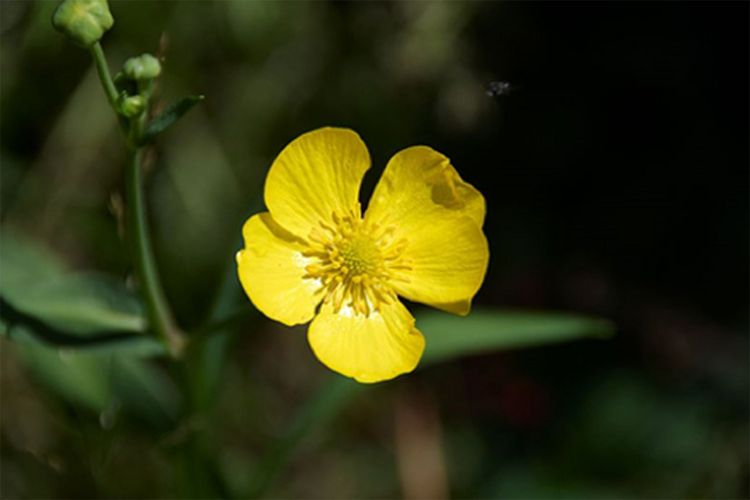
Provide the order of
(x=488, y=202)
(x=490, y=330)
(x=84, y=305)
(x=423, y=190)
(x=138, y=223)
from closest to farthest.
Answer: (x=138, y=223) < (x=423, y=190) < (x=84, y=305) < (x=490, y=330) < (x=488, y=202)

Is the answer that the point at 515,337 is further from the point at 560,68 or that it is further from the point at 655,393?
the point at 560,68

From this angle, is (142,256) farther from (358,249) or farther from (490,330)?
(490,330)

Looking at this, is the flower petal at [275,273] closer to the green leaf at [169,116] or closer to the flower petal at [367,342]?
the flower petal at [367,342]

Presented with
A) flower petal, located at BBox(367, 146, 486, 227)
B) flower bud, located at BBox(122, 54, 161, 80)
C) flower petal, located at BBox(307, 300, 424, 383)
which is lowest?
flower petal, located at BBox(307, 300, 424, 383)

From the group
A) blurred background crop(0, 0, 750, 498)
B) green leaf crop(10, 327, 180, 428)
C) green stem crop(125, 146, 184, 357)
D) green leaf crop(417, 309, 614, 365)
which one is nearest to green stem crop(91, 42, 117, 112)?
green stem crop(125, 146, 184, 357)

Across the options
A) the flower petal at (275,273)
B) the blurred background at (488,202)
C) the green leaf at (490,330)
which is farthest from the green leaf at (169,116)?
the blurred background at (488,202)

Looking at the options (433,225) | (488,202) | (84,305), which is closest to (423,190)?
(433,225)

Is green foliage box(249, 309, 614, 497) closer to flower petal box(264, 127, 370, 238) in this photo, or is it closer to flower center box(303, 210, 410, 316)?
flower center box(303, 210, 410, 316)
